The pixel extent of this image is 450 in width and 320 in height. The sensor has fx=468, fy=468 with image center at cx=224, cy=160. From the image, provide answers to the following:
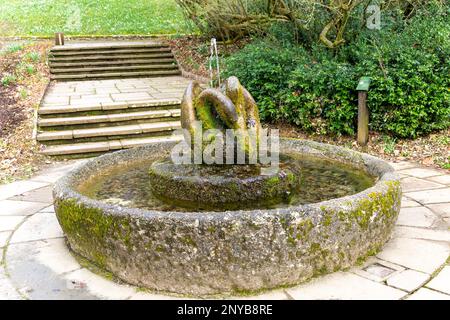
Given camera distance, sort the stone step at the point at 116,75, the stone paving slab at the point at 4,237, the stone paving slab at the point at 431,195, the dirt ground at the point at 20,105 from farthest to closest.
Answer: the stone step at the point at 116,75, the dirt ground at the point at 20,105, the stone paving slab at the point at 431,195, the stone paving slab at the point at 4,237

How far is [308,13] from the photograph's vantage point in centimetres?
859

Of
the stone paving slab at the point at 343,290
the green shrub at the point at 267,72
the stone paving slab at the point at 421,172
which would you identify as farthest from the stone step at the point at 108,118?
the stone paving slab at the point at 343,290

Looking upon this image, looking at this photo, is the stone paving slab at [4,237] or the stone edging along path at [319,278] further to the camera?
the stone paving slab at [4,237]

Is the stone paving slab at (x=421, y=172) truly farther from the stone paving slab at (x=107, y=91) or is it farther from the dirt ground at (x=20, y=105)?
the stone paving slab at (x=107, y=91)

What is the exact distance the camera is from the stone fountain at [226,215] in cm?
296

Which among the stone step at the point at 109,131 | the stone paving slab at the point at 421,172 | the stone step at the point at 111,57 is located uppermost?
the stone step at the point at 111,57

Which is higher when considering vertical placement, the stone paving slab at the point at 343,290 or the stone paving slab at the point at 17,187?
the stone paving slab at the point at 17,187

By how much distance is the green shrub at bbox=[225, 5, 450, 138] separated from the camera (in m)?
6.63

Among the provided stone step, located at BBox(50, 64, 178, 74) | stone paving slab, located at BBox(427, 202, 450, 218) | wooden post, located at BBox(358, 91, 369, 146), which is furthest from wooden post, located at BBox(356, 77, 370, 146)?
stone step, located at BBox(50, 64, 178, 74)

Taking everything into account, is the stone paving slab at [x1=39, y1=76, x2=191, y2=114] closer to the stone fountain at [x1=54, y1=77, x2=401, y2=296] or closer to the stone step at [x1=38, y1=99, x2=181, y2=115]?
the stone step at [x1=38, y1=99, x2=181, y2=115]

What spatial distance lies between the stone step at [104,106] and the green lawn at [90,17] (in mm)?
9099

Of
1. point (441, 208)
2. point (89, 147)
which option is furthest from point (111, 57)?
point (441, 208)

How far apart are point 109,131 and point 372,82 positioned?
13.6 ft

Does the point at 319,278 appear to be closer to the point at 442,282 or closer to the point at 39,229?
the point at 442,282
